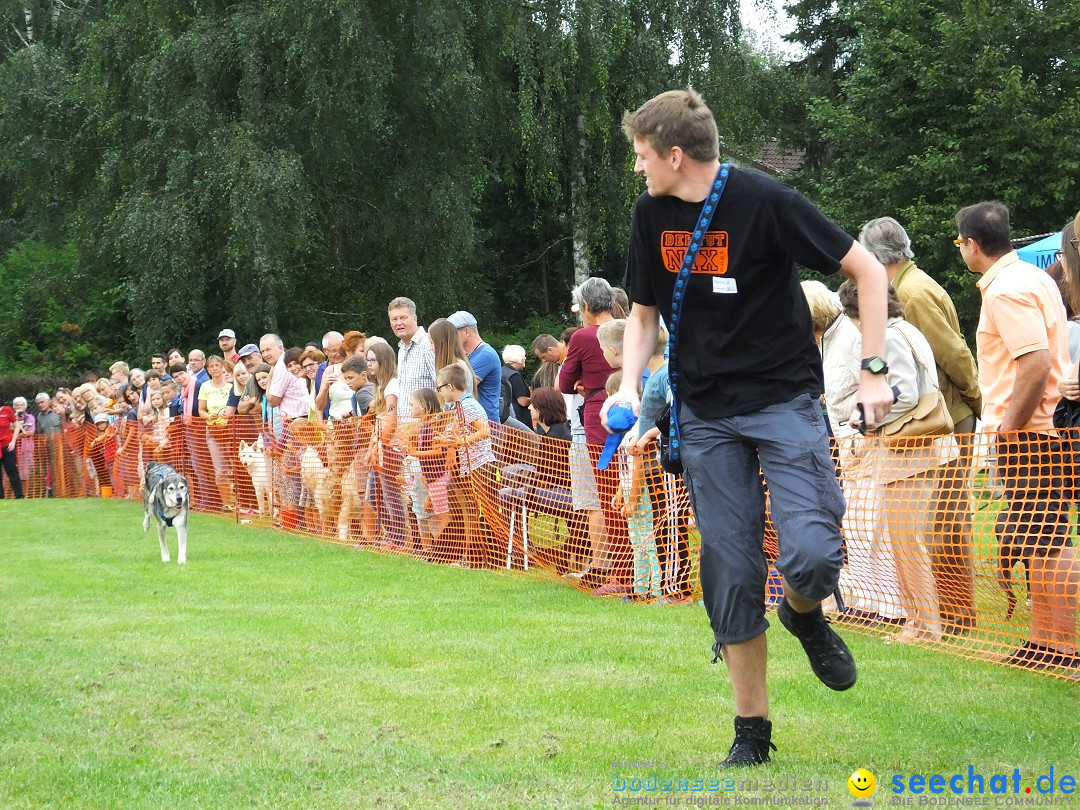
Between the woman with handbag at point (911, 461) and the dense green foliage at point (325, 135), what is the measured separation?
745 inches

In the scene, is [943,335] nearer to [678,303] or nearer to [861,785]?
[678,303]

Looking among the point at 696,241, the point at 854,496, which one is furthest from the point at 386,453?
the point at 696,241

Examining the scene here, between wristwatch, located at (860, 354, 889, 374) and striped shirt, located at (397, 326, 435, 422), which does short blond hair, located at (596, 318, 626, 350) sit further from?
wristwatch, located at (860, 354, 889, 374)

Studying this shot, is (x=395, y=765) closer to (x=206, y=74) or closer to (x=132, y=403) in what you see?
(x=132, y=403)

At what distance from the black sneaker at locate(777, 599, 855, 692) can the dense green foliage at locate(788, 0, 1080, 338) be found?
2617 cm

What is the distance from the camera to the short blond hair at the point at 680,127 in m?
4.25

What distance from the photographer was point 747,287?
428 centimetres

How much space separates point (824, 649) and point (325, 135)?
23.2 metres

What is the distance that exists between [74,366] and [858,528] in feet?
105

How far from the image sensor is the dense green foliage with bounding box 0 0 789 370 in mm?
25234

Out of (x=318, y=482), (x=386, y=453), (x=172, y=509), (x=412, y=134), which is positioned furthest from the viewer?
(x=412, y=134)
